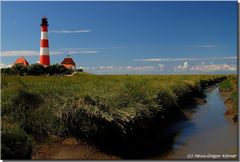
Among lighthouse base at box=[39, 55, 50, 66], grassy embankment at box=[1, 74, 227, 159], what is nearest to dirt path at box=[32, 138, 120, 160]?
grassy embankment at box=[1, 74, 227, 159]

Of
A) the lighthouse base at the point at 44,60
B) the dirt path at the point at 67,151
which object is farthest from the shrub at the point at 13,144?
the lighthouse base at the point at 44,60

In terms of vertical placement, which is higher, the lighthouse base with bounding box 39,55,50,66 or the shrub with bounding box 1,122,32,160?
the lighthouse base with bounding box 39,55,50,66

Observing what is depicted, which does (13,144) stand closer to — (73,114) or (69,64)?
(73,114)

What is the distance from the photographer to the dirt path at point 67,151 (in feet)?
28.2

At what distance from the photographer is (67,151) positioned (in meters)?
8.84

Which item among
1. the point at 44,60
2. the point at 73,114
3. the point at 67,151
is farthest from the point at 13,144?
the point at 44,60

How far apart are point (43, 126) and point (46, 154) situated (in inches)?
38.2

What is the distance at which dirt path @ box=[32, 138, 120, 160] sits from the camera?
8609 mm

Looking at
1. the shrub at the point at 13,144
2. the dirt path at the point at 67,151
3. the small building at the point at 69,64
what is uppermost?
the small building at the point at 69,64

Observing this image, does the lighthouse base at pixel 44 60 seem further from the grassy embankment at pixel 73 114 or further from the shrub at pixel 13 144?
the shrub at pixel 13 144

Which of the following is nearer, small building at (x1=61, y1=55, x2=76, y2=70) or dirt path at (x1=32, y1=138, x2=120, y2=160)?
dirt path at (x1=32, y1=138, x2=120, y2=160)

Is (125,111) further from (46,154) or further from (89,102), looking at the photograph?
(46,154)

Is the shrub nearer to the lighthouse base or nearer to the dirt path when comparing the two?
the dirt path

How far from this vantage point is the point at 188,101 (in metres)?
22.5
